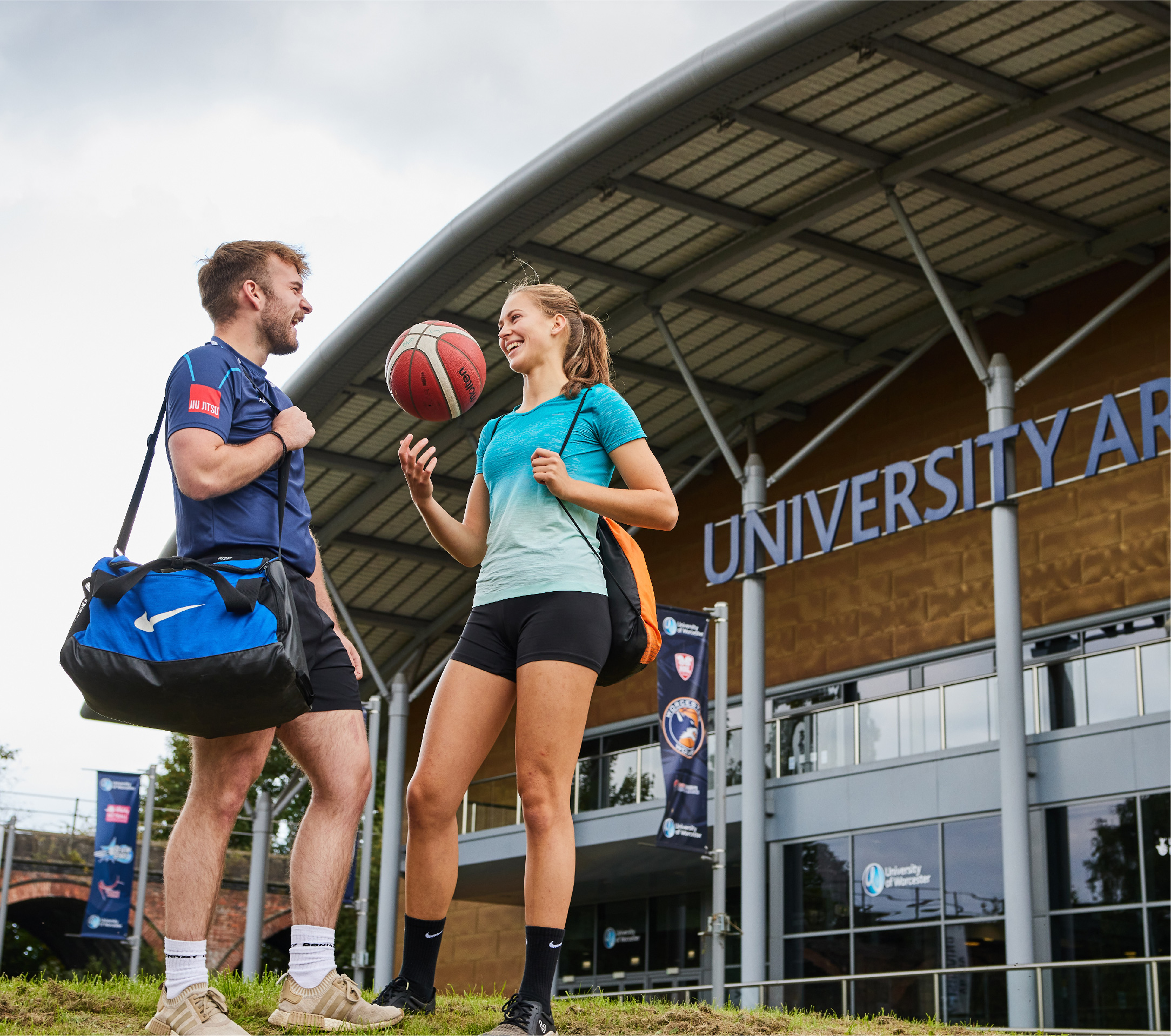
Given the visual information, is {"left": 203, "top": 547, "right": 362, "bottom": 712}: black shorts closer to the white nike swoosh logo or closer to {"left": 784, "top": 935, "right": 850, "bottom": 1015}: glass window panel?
the white nike swoosh logo

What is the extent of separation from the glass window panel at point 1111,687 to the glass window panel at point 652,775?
7.77 meters

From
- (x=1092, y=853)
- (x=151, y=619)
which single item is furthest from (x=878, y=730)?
(x=151, y=619)

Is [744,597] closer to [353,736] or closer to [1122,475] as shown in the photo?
[1122,475]

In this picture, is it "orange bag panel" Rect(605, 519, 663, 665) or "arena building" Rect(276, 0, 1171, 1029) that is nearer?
"orange bag panel" Rect(605, 519, 663, 665)

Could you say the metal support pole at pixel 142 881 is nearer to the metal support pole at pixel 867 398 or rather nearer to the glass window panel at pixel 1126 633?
the metal support pole at pixel 867 398

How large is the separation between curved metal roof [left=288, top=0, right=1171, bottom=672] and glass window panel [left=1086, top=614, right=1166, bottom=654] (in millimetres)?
5619

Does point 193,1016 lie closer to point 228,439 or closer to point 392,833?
point 228,439

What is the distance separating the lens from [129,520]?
4539mm

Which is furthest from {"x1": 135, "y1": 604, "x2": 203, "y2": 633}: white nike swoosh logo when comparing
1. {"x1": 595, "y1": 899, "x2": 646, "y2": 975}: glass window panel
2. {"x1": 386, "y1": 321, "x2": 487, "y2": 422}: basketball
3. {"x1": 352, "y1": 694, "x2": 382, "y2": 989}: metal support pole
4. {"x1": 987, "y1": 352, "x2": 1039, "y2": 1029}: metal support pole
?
{"x1": 595, "y1": 899, "x2": 646, "y2": 975}: glass window panel

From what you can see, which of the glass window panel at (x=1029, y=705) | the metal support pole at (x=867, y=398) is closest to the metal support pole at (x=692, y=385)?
the metal support pole at (x=867, y=398)

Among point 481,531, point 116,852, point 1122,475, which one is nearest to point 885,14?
point 1122,475

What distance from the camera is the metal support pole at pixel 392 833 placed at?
30.6 meters

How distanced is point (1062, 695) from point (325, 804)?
56.6 feet

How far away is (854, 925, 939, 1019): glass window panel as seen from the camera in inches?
696
